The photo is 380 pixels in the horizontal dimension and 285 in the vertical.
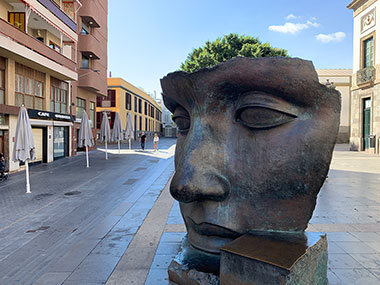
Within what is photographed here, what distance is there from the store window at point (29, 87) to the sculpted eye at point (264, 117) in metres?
16.5

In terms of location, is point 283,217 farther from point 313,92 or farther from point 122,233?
point 122,233

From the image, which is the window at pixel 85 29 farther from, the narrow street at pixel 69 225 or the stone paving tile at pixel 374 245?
the stone paving tile at pixel 374 245

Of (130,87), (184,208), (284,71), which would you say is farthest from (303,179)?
(130,87)

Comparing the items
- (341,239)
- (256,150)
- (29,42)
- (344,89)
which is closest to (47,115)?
(29,42)

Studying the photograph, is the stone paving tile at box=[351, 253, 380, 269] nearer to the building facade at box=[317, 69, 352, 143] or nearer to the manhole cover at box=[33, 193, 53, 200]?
the manhole cover at box=[33, 193, 53, 200]

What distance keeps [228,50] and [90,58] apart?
14.9 meters

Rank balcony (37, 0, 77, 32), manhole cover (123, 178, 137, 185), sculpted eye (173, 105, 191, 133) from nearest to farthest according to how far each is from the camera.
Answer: sculpted eye (173, 105, 191, 133) → manhole cover (123, 178, 137, 185) → balcony (37, 0, 77, 32)

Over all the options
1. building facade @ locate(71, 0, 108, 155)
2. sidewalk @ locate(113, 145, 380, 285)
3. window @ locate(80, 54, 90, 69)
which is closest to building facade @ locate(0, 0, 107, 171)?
building facade @ locate(71, 0, 108, 155)

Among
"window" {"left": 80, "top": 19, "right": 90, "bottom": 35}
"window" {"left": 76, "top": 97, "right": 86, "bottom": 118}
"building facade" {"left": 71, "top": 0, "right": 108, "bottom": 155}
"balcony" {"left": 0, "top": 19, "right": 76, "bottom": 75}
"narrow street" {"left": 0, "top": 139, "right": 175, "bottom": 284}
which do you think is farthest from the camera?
"window" {"left": 80, "top": 19, "right": 90, "bottom": 35}

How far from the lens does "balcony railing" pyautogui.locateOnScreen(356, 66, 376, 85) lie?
23.0 meters

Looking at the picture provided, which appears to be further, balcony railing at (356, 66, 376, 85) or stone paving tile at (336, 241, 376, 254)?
balcony railing at (356, 66, 376, 85)

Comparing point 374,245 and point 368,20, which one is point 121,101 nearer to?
point 368,20

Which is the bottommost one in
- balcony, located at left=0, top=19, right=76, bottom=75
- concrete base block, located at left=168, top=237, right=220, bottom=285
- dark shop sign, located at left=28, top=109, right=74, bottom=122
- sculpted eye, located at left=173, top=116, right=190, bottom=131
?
concrete base block, located at left=168, top=237, right=220, bottom=285

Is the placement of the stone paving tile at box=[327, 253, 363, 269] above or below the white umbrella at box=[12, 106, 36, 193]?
below
